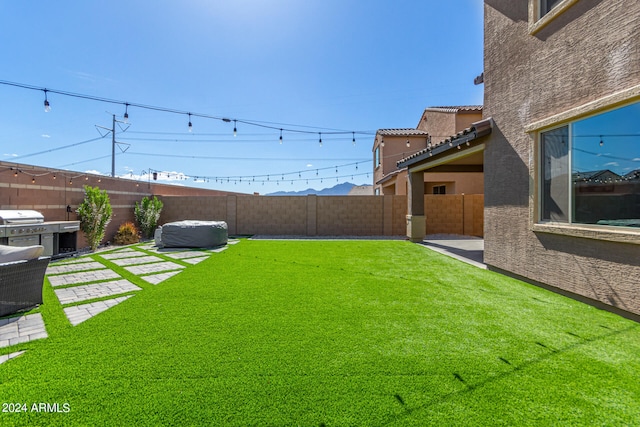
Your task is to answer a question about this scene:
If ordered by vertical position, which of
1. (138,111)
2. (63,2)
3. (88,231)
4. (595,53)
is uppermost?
(63,2)

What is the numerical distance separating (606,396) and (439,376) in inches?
43.4

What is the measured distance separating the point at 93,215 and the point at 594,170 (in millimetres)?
11668

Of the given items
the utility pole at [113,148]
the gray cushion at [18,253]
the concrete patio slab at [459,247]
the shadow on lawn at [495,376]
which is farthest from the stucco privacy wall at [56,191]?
the concrete patio slab at [459,247]

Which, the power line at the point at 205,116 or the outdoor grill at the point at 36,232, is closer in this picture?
the outdoor grill at the point at 36,232

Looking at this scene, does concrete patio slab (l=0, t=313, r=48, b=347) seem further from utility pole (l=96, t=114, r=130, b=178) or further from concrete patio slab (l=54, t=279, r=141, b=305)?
utility pole (l=96, t=114, r=130, b=178)

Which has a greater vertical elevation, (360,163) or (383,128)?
(383,128)

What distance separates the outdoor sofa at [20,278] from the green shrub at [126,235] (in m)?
6.67

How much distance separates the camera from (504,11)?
5258 mm

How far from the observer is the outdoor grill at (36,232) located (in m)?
5.90

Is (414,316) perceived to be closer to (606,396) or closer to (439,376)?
(439,376)

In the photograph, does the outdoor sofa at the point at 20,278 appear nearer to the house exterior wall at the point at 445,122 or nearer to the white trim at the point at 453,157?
the white trim at the point at 453,157

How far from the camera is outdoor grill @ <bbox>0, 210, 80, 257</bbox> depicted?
5.90m

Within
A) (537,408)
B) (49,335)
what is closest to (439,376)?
(537,408)

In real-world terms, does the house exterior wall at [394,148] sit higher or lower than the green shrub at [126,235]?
higher
